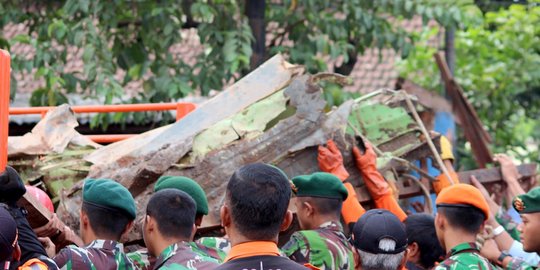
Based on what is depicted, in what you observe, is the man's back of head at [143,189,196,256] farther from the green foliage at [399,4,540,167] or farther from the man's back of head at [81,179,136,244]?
the green foliage at [399,4,540,167]

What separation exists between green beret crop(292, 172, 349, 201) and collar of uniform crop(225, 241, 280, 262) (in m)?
2.32

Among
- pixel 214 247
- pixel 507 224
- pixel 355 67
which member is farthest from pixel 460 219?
pixel 355 67

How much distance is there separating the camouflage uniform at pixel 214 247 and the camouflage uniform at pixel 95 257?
419 mm

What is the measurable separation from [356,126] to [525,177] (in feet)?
6.21

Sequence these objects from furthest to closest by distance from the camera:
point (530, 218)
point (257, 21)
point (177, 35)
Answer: point (257, 21) < point (177, 35) < point (530, 218)

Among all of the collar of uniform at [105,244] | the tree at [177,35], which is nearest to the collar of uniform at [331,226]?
the collar of uniform at [105,244]

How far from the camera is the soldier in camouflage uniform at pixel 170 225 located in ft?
15.8

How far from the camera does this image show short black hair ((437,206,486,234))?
5.12m

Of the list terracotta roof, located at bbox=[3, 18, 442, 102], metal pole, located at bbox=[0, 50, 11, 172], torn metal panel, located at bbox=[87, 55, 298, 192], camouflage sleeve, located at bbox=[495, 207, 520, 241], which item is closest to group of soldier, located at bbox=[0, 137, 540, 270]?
metal pole, located at bbox=[0, 50, 11, 172]

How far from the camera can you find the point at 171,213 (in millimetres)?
4863

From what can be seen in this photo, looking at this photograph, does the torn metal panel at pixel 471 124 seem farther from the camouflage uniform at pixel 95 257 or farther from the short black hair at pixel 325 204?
the camouflage uniform at pixel 95 257

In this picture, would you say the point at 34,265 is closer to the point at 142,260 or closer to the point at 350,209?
the point at 142,260

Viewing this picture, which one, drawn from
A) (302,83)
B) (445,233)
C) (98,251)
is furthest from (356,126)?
(98,251)

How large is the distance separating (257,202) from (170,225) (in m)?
1.50
